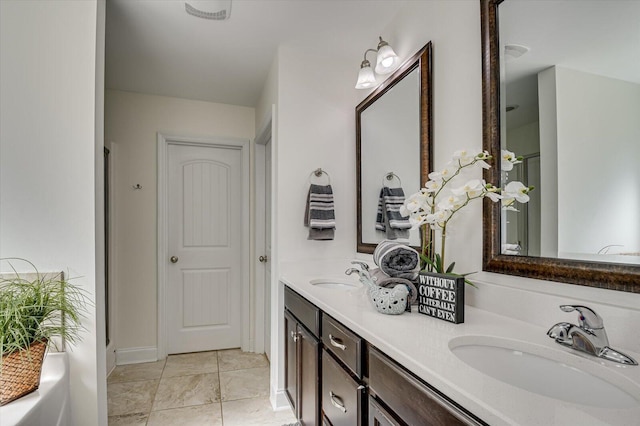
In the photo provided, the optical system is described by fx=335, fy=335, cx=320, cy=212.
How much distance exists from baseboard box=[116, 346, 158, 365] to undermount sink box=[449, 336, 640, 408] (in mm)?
Result: 2920

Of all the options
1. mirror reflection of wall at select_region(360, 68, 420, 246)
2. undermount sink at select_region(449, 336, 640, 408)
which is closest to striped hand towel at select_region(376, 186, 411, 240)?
mirror reflection of wall at select_region(360, 68, 420, 246)

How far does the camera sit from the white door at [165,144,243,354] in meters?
3.17

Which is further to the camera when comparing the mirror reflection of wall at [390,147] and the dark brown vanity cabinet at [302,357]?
the mirror reflection of wall at [390,147]

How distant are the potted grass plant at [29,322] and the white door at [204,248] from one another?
5.15 ft

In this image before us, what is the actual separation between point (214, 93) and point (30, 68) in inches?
61.9

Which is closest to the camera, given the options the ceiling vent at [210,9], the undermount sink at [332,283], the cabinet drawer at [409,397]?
the cabinet drawer at [409,397]

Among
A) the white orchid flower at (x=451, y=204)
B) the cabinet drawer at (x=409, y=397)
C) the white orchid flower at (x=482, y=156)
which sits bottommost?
the cabinet drawer at (x=409, y=397)

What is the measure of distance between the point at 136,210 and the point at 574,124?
3.14 metres

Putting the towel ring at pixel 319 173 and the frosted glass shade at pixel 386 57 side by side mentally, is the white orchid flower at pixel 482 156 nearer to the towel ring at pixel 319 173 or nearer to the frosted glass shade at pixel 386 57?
the frosted glass shade at pixel 386 57

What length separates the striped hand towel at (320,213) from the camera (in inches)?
87.4

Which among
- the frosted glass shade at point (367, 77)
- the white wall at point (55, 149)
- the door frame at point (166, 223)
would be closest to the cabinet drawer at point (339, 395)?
the white wall at point (55, 149)

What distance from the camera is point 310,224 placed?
2.22 metres

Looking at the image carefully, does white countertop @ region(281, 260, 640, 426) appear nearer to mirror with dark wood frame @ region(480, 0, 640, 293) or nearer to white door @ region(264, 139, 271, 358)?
mirror with dark wood frame @ region(480, 0, 640, 293)

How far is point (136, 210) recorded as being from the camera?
9.85 feet
